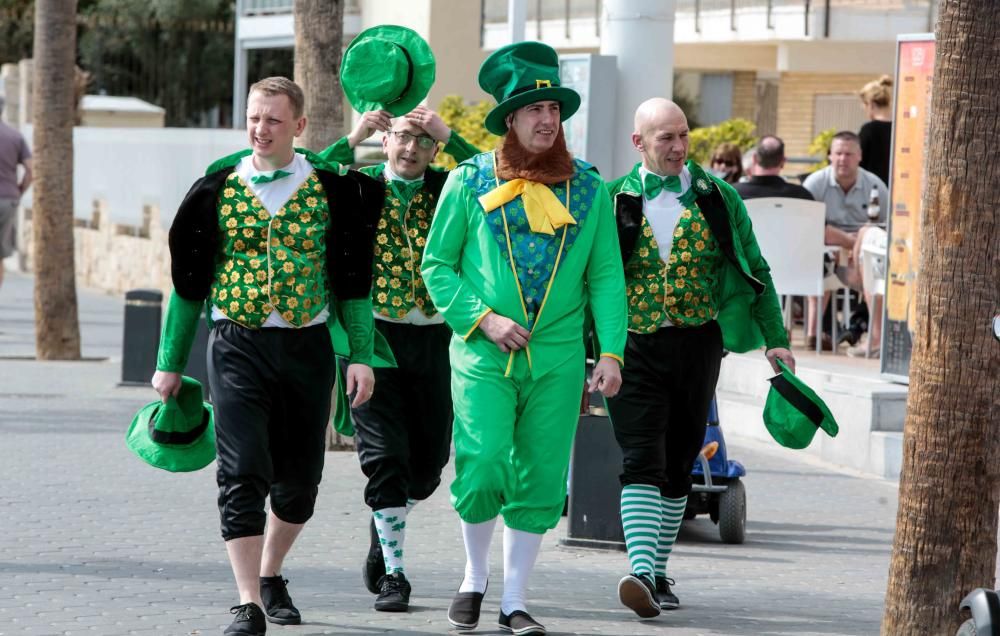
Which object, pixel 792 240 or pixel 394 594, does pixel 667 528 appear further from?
pixel 792 240

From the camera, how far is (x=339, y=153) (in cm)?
721

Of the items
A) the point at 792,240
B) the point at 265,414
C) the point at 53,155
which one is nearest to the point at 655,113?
the point at 265,414

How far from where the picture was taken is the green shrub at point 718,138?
23.5 metres

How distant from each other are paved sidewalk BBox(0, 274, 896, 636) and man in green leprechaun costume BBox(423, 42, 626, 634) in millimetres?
466

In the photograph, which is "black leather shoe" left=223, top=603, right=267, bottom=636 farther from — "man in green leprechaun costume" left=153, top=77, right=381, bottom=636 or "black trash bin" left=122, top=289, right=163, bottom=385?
"black trash bin" left=122, top=289, right=163, bottom=385


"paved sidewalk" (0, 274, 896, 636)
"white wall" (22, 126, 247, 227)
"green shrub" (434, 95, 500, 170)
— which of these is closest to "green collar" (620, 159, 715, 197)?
"paved sidewalk" (0, 274, 896, 636)

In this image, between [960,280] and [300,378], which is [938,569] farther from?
[300,378]

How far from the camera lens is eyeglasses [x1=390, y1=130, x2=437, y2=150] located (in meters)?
7.37

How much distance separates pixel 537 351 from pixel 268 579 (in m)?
1.28

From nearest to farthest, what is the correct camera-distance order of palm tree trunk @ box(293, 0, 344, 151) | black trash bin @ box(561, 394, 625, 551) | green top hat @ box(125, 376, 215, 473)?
green top hat @ box(125, 376, 215, 473), black trash bin @ box(561, 394, 625, 551), palm tree trunk @ box(293, 0, 344, 151)

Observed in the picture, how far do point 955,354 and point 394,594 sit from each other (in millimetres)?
2329

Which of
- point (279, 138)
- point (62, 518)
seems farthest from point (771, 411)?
point (62, 518)

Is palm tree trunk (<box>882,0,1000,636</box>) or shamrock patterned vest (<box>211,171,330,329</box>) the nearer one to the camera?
palm tree trunk (<box>882,0,1000,636</box>)

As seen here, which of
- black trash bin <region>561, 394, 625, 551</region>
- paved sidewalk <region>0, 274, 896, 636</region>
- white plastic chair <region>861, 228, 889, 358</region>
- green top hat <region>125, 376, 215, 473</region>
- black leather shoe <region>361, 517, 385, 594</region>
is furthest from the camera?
white plastic chair <region>861, 228, 889, 358</region>
